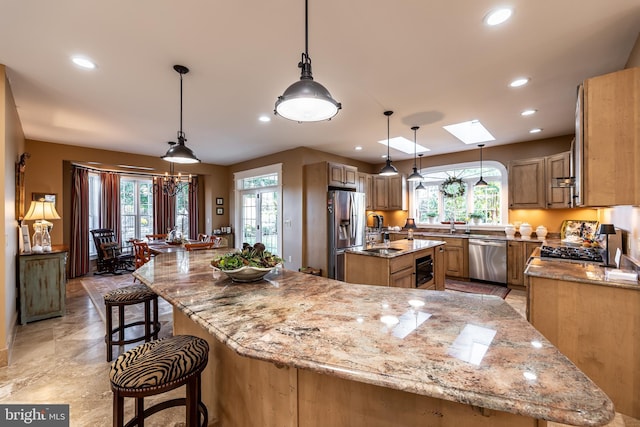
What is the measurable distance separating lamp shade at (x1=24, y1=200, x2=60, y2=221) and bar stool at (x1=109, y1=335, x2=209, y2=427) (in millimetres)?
3497

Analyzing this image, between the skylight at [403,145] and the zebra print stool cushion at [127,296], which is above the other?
the skylight at [403,145]

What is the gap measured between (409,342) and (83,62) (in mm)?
3341

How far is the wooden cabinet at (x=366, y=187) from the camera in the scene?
598 centimetres

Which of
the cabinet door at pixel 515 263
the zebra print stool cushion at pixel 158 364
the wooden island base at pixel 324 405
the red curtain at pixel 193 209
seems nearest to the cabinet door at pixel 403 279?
the wooden island base at pixel 324 405

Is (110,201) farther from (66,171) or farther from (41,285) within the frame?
(41,285)

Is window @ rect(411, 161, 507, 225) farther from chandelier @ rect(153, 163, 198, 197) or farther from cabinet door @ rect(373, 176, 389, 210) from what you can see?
chandelier @ rect(153, 163, 198, 197)

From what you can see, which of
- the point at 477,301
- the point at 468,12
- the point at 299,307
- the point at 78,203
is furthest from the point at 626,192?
the point at 78,203

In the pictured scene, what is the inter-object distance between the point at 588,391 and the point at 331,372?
0.69 meters

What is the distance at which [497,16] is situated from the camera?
189cm

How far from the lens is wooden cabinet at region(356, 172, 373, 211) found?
235 inches

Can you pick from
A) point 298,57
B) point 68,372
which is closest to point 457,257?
point 298,57

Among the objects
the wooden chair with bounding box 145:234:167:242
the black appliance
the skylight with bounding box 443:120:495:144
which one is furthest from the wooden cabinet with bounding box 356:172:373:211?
the wooden chair with bounding box 145:234:167:242

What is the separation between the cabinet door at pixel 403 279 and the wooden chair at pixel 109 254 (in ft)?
→ 20.4

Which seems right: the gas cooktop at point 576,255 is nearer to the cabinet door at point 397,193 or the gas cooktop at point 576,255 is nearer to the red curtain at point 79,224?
the cabinet door at point 397,193
